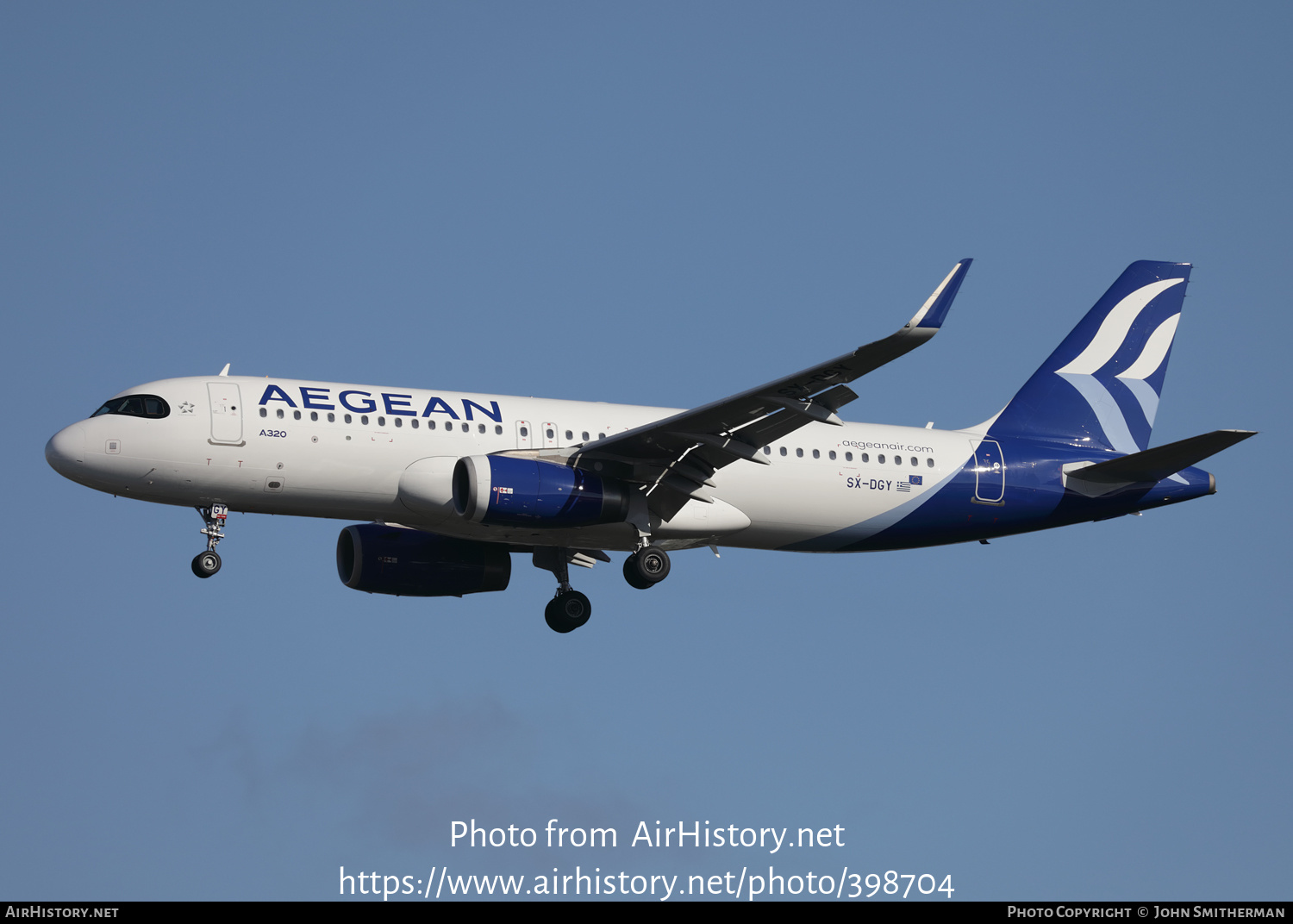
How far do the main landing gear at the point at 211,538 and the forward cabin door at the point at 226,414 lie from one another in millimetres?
1535

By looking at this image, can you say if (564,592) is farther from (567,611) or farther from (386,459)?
(386,459)

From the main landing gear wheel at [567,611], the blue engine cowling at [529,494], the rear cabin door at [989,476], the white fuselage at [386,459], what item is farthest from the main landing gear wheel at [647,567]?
the rear cabin door at [989,476]

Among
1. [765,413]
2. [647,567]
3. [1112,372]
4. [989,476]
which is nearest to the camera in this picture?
[765,413]

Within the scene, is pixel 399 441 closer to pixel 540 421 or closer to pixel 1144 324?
pixel 540 421

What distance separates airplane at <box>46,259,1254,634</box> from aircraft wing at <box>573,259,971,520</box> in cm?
5

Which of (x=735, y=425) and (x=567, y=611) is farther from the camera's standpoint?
(x=567, y=611)

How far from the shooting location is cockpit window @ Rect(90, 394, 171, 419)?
114ft

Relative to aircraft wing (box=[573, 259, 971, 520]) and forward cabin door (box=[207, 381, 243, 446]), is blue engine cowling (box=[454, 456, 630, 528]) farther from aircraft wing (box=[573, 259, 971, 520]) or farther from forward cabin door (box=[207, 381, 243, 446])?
forward cabin door (box=[207, 381, 243, 446])

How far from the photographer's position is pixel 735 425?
3472cm

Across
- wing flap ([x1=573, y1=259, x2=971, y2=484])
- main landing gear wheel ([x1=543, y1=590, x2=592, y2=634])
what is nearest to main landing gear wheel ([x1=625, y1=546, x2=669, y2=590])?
wing flap ([x1=573, y1=259, x2=971, y2=484])

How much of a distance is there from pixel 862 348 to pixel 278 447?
12.6 metres

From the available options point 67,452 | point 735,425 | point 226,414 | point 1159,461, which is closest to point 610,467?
point 735,425

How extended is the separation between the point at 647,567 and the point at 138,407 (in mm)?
11306
